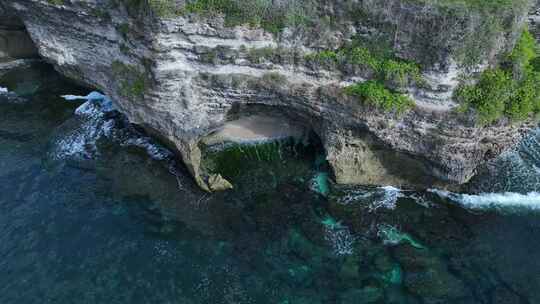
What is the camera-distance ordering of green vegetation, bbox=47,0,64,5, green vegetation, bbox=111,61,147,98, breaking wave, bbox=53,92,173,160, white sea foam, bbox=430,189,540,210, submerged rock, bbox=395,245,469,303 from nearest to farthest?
submerged rock, bbox=395,245,469,303 → white sea foam, bbox=430,189,540,210 → green vegetation, bbox=111,61,147,98 → green vegetation, bbox=47,0,64,5 → breaking wave, bbox=53,92,173,160

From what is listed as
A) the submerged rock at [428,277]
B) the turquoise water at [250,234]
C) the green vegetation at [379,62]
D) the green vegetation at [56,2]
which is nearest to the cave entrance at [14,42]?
the green vegetation at [56,2]

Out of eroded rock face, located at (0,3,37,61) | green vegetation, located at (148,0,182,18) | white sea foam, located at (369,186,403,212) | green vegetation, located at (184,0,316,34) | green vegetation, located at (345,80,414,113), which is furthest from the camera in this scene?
eroded rock face, located at (0,3,37,61)

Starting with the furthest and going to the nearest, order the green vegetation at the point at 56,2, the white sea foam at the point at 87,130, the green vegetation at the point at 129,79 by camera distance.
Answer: the white sea foam at the point at 87,130 → the green vegetation at the point at 56,2 → the green vegetation at the point at 129,79

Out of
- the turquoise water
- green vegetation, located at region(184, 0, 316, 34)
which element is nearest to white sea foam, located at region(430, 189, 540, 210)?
the turquoise water

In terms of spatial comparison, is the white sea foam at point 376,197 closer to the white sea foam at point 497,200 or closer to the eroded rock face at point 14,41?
the white sea foam at point 497,200

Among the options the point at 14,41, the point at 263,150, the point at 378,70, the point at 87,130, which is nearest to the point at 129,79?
the point at 87,130

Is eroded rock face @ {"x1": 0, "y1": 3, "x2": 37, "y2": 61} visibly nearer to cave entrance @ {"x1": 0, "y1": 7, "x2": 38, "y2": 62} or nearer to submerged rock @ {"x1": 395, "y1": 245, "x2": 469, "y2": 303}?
cave entrance @ {"x1": 0, "y1": 7, "x2": 38, "y2": 62}

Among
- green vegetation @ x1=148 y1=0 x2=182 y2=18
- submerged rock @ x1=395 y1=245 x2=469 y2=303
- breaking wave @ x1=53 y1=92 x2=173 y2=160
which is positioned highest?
green vegetation @ x1=148 y1=0 x2=182 y2=18
